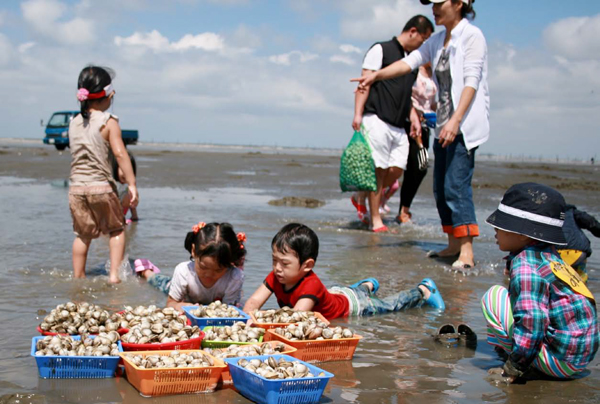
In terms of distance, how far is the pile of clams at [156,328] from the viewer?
3.28m

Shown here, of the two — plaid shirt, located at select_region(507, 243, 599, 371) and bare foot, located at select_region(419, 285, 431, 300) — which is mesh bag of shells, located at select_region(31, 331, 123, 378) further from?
bare foot, located at select_region(419, 285, 431, 300)

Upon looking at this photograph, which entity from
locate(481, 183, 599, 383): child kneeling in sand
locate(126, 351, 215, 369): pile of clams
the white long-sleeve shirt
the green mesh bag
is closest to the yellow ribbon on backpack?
locate(481, 183, 599, 383): child kneeling in sand

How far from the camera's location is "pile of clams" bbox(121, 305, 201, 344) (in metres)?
3.28

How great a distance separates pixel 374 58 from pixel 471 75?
6.74ft

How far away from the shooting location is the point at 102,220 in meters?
5.49

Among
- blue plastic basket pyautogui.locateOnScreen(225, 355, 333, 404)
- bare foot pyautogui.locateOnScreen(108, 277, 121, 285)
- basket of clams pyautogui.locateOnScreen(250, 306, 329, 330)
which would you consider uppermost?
basket of clams pyautogui.locateOnScreen(250, 306, 329, 330)

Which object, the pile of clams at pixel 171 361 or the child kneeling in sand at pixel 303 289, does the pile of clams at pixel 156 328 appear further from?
the child kneeling in sand at pixel 303 289

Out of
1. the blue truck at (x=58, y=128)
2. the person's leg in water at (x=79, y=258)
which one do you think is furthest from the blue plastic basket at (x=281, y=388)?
the blue truck at (x=58, y=128)

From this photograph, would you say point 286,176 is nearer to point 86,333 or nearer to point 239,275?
point 239,275

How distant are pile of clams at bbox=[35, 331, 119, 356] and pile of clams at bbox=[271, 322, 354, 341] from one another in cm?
86

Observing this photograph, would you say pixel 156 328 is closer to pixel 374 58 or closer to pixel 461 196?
pixel 461 196

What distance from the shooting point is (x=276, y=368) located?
2.90 m

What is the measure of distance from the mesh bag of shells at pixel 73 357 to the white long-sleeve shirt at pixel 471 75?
12.9 feet

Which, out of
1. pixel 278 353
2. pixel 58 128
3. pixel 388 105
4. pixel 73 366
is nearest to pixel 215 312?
pixel 278 353
